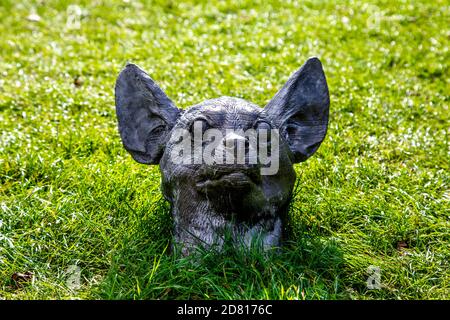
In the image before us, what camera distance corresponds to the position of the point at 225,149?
376 cm

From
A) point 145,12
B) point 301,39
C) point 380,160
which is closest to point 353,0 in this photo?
point 301,39

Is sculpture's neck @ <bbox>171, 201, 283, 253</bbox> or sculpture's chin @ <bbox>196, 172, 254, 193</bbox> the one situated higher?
sculpture's chin @ <bbox>196, 172, 254, 193</bbox>

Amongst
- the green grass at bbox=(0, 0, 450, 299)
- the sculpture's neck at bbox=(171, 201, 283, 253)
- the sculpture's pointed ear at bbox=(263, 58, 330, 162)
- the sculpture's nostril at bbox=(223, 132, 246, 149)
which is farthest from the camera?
the sculpture's pointed ear at bbox=(263, 58, 330, 162)

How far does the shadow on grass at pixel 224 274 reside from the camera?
3.85 m

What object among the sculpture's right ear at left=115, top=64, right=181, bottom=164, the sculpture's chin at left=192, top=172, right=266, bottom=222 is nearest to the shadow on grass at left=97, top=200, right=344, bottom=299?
the sculpture's chin at left=192, top=172, right=266, bottom=222

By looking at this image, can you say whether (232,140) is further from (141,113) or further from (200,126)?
(141,113)

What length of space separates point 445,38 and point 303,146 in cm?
480

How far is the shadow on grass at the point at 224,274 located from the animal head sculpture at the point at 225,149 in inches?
4.2

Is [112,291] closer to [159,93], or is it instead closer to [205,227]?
[205,227]

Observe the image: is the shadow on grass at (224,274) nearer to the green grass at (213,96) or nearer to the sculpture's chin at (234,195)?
the green grass at (213,96)

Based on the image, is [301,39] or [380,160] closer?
[380,160]

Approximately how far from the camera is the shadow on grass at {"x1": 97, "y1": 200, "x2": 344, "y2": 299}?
12.6ft

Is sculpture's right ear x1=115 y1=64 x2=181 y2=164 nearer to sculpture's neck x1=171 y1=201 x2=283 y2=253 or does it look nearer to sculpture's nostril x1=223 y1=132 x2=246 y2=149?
sculpture's neck x1=171 y1=201 x2=283 y2=253

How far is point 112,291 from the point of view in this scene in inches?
153
